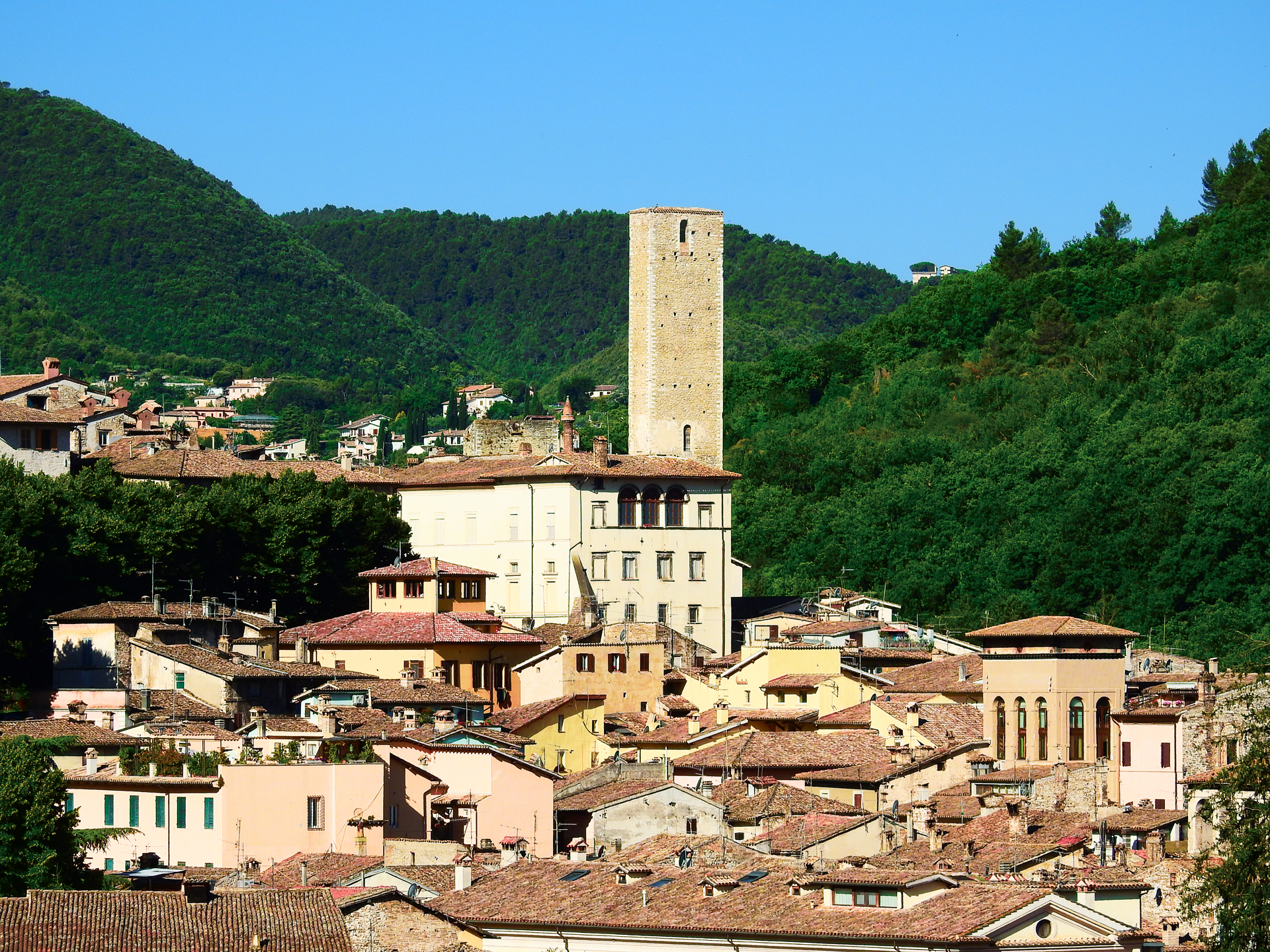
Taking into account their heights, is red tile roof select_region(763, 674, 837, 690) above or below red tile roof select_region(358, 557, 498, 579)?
below

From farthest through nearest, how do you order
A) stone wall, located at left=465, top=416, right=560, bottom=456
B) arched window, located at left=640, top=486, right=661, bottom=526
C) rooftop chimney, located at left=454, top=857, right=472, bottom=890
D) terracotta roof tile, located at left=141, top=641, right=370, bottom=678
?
stone wall, located at left=465, top=416, right=560, bottom=456 < arched window, located at left=640, top=486, right=661, bottom=526 < terracotta roof tile, located at left=141, top=641, right=370, bottom=678 < rooftop chimney, located at left=454, top=857, right=472, bottom=890

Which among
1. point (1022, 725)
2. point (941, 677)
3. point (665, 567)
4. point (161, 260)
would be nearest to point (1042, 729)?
point (1022, 725)

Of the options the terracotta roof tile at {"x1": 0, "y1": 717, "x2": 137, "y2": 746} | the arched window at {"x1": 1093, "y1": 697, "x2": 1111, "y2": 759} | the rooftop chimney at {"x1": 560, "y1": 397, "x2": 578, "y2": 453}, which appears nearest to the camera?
the terracotta roof tile at {"x1": 0, "y1": 717, "x2": 137, "y2": 746}

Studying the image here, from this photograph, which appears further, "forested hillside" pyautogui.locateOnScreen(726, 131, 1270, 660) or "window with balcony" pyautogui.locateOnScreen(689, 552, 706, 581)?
"forested hillside" pyautogui.locateOnScreen(726, 131, 1270, 660)

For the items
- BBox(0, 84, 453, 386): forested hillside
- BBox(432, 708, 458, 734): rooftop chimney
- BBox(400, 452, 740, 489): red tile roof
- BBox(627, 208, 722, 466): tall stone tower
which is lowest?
BBox(432, 708, 458, 734): rooftop chimney

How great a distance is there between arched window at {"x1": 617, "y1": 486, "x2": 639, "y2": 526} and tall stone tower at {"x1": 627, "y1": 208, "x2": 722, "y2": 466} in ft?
15.6

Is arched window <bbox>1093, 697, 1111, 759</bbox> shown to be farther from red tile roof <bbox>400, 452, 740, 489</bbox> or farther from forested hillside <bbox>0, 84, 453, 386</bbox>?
forested hillside <bbox>0, 84, 453, 386</bbox>

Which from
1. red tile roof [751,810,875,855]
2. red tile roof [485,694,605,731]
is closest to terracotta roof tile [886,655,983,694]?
red tile roof [485,694,605,731]

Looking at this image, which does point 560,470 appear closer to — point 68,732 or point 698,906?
Result: point 68,732

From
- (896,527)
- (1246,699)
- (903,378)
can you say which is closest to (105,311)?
(903,378)

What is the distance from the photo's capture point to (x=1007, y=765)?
4525cm

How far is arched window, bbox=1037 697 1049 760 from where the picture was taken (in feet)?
151

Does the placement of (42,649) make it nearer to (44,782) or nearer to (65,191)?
(44,782)

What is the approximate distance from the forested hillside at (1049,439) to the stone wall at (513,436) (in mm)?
8085
